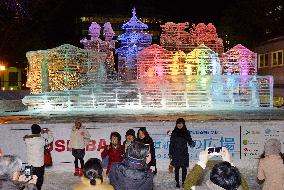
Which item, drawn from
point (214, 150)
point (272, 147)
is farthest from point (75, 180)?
point (214, 150)

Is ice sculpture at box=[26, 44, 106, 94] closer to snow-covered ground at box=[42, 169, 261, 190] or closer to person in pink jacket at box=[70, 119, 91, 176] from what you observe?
snow-covered ground at box=[42, 169, 261, 190]

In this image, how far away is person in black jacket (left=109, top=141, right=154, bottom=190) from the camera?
14.8 feet

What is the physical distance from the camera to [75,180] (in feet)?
37.5

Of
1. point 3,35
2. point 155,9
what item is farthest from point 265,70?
point 155,9

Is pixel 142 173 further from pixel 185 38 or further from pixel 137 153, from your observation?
pixel 185 38

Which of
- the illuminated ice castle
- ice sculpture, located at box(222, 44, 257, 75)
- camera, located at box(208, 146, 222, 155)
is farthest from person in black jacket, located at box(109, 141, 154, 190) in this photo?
ice sculpture, located at box(222, 44, 257, 75)

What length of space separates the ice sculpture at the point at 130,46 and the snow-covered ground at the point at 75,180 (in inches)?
723

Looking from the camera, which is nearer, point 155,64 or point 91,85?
point 91,85

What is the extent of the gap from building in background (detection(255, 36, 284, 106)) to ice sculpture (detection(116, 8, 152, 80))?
9.52 m

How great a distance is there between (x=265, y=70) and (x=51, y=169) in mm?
28093

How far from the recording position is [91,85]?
987 inches

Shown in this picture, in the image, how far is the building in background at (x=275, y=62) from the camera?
33.6 meters

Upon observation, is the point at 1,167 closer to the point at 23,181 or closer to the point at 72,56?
the point at 23,181

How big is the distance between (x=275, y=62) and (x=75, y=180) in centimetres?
2682
